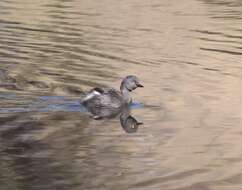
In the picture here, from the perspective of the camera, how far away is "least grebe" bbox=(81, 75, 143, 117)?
13.4 m

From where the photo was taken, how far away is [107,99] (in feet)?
45.0

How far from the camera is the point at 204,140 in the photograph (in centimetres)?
1164

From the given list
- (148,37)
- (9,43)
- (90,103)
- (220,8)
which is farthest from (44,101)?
(220,8)

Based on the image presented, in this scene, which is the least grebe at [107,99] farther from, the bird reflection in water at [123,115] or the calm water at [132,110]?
the calm water at [132,110]

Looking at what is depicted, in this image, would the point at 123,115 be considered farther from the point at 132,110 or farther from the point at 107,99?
the point at 107,99

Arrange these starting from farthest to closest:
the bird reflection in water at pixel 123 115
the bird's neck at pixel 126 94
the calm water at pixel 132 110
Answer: the bird's neck at pixel 126 94 → the bird reflection in water at pixel 123 115 → the calm water at pixel 132 110

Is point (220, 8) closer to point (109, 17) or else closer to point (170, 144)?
point (109, 17)

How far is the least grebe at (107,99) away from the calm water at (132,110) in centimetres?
23

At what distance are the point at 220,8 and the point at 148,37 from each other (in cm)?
939

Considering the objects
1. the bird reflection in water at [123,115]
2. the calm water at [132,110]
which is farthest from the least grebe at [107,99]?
the calm water at [132,110]

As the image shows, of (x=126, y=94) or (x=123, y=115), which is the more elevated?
(x=126, y=94)

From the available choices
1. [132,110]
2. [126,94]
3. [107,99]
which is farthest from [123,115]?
[126,94]

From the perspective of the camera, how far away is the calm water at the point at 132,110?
32.5 feet

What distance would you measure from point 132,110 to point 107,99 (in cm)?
45
